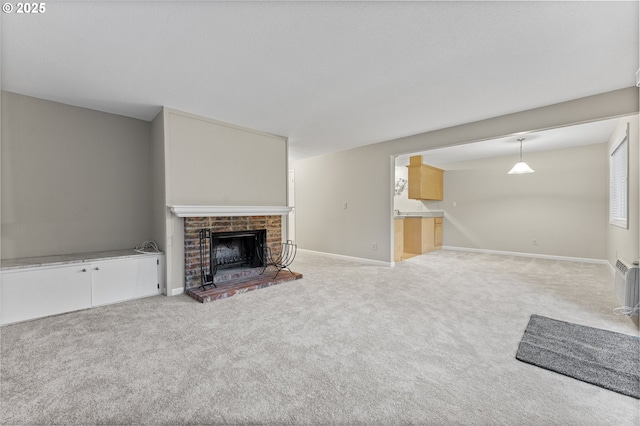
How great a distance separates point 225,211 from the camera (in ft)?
11.6

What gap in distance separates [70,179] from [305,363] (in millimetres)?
3598

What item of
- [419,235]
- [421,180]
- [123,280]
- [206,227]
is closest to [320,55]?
[206,227]

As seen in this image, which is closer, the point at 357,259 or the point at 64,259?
the point at 64,259

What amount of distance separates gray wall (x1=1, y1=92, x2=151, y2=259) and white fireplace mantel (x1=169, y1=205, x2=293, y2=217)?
1.04 meters

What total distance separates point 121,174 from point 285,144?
2.44 m

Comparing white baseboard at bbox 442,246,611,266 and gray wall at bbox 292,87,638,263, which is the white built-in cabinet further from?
white baseboard at bbox 442,246,611,266

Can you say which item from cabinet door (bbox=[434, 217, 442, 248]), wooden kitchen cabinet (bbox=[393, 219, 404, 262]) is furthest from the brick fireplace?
cabinet door (bbox=[434, 217, 442, 248])

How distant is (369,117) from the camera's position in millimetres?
3711

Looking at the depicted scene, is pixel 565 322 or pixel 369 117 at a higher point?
pixel 369 117

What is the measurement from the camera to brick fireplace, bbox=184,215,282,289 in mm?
3457

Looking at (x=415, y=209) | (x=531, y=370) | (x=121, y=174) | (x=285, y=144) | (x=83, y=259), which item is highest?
(x=285, y=144)

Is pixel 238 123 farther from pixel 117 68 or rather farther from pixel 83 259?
pixel 83 259

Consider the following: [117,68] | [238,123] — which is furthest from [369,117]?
[117,68]

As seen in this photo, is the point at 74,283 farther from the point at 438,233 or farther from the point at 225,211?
the point at 438,233
